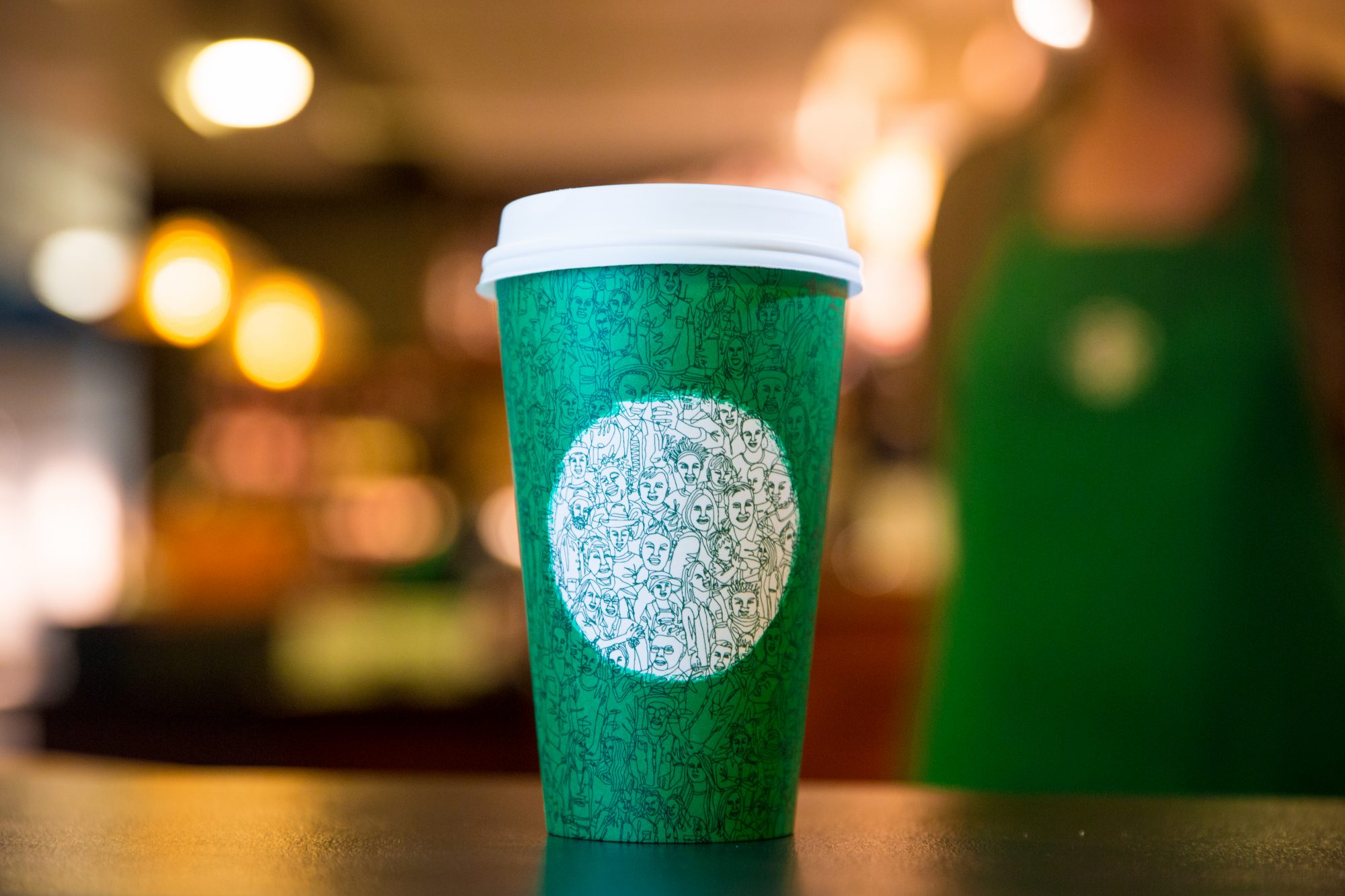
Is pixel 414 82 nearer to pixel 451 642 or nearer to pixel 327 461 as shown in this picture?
pixel 327 461

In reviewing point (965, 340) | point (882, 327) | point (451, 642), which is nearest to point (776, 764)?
point (965, 340)

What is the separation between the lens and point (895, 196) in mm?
3869

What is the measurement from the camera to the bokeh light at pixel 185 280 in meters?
4.72

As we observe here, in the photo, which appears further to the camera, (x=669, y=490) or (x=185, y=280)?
(x=185, y=280)

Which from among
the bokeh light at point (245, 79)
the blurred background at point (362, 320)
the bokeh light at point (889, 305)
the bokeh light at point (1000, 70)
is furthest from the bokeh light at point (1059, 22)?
the bokeh light at point (245, 79)

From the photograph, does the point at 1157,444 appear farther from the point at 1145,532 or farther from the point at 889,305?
the point at 889,305

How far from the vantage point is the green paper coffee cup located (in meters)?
0.56

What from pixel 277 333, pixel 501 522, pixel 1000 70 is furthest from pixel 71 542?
pixel 1000 70

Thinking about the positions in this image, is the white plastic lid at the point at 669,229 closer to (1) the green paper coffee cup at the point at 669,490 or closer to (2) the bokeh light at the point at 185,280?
(1) the green paper coffee cup at the point at 669,490

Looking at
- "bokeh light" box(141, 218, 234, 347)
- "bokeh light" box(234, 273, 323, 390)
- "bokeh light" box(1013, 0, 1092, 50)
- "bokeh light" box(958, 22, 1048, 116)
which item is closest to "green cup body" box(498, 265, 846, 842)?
"bokeh light" box(1013, 0, 1092, 50)

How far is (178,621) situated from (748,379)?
3287mm

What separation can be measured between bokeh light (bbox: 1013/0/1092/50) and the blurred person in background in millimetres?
102

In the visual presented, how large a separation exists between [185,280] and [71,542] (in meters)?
4.19

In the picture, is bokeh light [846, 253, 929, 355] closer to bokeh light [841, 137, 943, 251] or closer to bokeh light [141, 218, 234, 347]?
bokeh light [841, 137, 943, 251]
